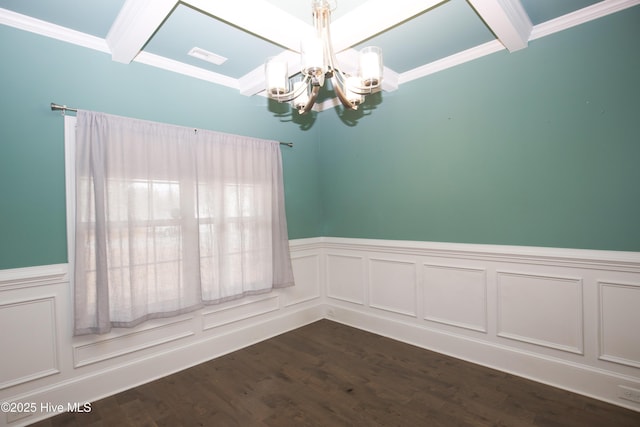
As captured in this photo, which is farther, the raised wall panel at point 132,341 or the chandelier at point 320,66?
the raised wall panel at point 132,341

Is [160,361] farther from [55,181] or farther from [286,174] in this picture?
[286,174]

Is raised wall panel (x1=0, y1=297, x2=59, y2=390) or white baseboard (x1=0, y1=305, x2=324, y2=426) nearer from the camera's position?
raised wall panel (x1=0, y1=297, x2=59, y2=390)

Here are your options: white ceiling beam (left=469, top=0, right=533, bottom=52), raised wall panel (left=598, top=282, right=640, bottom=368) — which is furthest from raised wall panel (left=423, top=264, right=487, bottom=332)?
white ceiling beam (left=469, top=0, right=533, bottom=52)

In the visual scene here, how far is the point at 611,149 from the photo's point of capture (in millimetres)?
2215

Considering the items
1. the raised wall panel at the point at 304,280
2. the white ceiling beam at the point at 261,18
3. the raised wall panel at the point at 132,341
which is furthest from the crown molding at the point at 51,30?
the raised wall panel at the point at 304,280

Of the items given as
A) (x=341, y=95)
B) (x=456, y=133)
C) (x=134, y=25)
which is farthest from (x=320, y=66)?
(x=456, y=133)

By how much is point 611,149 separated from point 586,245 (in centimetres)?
70

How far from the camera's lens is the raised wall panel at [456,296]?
2.83m

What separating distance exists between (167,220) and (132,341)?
1026mm

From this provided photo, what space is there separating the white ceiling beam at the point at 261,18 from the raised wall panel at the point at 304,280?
2376 millimetres

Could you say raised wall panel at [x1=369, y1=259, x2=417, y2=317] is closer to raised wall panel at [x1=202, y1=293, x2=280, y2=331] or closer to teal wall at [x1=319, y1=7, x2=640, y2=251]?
teal wall at [x1=319, y1=7, x2=640, y2=251]

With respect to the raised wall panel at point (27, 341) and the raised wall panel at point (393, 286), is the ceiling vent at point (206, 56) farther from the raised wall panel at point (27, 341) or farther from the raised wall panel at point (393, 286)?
the raised wall panel at point (393, 286)

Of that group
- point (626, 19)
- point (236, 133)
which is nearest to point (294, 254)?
point (236, 133)

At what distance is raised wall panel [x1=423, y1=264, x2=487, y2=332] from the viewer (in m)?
2.83
